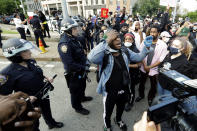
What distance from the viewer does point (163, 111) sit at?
684 mm

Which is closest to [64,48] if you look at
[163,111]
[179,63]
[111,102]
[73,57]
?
[73,57]

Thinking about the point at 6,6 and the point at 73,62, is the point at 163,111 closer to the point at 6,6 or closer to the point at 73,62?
the point at 73,62

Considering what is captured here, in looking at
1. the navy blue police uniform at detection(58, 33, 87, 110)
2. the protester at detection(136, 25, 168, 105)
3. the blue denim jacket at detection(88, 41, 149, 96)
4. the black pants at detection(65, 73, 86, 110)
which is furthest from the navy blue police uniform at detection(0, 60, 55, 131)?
the protester at detection(136, 25, 168, 105)

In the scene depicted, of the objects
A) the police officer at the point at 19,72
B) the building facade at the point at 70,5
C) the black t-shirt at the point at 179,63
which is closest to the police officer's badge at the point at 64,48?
the police officer at the point at 19,72

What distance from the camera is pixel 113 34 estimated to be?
169 centimetres

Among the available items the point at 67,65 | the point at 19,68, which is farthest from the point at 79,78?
the point at 19,68

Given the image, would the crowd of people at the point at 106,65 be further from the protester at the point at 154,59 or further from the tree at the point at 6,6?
the tree at the point at 6,6

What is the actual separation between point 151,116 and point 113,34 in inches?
48.6

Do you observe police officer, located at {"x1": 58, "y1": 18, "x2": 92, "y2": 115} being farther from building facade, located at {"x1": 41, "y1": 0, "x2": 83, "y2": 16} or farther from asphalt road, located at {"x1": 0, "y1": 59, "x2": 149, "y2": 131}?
building facade, located at {"x1": 41, "y1": 0, "x2": 83, "y2": 16}

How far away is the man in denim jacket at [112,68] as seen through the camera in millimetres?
1702

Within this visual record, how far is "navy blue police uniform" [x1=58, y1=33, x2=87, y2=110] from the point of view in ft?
7.01

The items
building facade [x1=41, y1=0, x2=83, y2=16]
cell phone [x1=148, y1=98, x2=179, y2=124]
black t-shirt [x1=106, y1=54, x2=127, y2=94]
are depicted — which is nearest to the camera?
cell phone [x1=148, y1=98, x2=179, y2=124]

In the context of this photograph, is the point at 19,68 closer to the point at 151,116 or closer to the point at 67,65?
the point at 67,65

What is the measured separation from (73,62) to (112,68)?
772 millimetres
